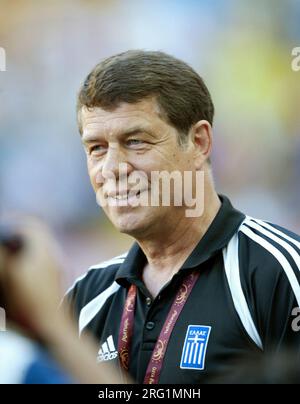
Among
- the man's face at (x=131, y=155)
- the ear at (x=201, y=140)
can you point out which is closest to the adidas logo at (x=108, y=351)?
the man's face at (x=131, y=155)

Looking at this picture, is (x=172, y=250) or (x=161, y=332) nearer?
(x=161, y=332)

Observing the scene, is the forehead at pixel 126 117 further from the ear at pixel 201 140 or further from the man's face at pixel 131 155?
the ear at pixel 201 140

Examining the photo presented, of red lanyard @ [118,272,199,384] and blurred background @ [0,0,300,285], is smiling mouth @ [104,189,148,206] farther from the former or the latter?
blurred background @ [0,0,300,285]

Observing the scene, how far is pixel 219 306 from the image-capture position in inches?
55.4

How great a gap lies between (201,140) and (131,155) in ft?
0.63

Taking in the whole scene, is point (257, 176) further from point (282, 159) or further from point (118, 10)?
point (118, 10)

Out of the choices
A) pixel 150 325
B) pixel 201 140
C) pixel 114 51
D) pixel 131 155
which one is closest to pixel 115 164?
pixel 131 155

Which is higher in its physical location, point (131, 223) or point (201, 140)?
point (201, 140)

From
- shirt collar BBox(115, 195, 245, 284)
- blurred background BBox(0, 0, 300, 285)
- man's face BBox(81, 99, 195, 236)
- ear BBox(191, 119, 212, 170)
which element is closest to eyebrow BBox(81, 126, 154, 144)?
man's face BBox(81, 99, 195, 236)

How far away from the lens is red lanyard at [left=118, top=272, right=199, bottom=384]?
1.42m

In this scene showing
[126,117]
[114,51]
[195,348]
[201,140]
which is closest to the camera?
[195,348]

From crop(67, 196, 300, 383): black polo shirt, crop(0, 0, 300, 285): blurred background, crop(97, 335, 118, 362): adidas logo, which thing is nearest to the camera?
crop(67, 196, 300, 383): black polo shirt

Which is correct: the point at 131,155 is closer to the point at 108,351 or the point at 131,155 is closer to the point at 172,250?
the point at 172,250

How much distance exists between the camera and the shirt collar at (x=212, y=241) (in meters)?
1.50
